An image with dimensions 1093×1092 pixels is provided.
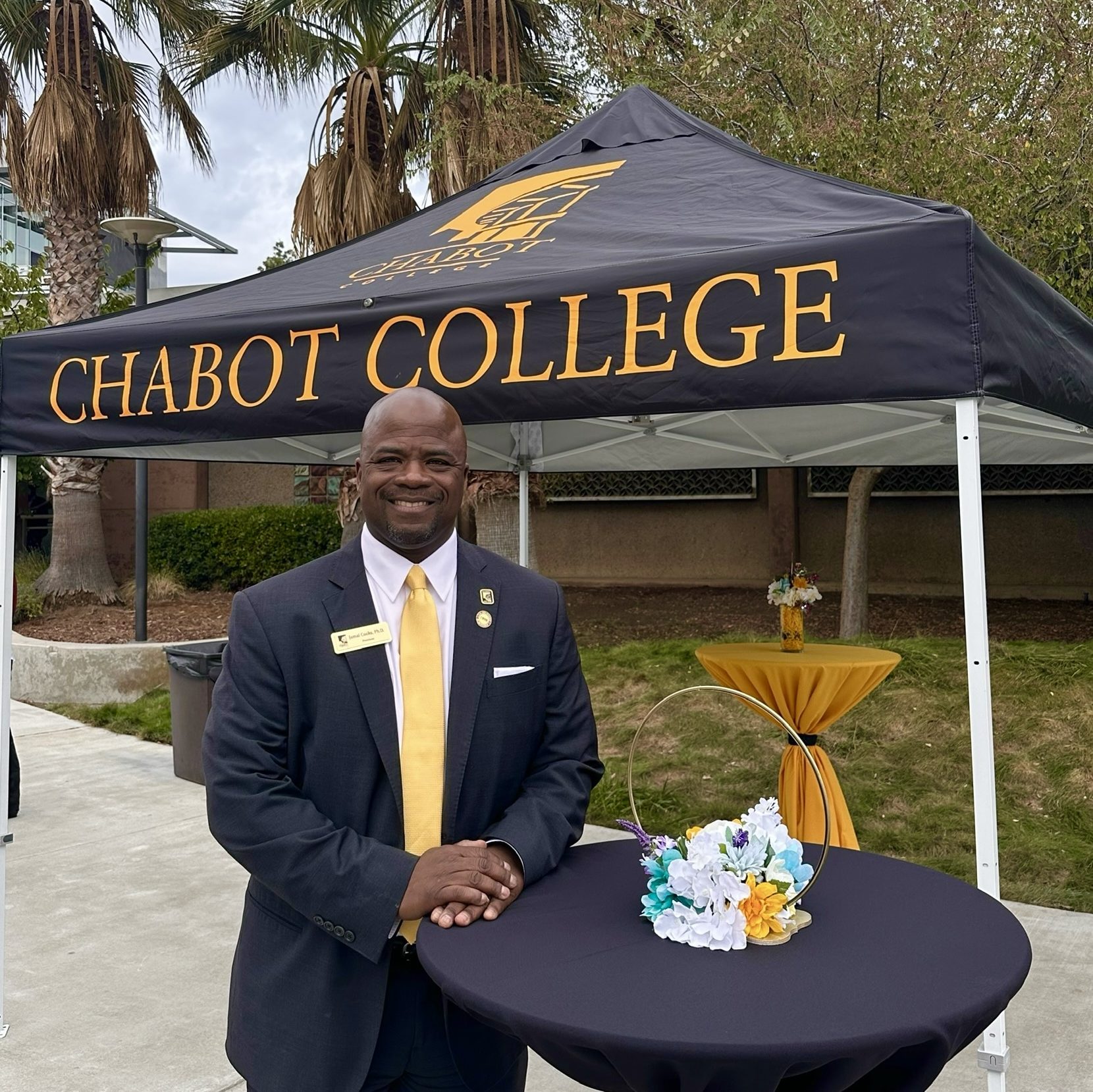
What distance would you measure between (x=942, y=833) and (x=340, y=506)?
7162mm

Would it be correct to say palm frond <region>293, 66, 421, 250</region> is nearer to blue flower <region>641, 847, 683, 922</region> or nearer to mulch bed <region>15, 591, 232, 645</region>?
mulch bed <region>15, 591, 232, 645</region>

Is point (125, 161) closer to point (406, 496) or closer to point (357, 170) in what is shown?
point (357, 170)

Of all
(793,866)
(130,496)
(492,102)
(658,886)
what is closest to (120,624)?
(492,102)

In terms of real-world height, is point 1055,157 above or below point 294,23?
below

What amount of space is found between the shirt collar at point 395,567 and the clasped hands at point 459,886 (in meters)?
0.50

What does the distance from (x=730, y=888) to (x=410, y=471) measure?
954 mm

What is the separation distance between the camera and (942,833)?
19.8 feet

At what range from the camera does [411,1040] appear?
2.07m

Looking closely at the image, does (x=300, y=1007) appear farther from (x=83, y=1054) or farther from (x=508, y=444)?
(x=508, y=444)

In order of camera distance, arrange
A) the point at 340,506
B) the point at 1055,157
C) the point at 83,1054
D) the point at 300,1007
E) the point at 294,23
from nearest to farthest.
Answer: the point at 300,1007, the point at 83,1054, the point at 1055,157, the point at 340,506, the point at 294,23

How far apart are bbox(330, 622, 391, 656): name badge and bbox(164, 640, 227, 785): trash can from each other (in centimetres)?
512

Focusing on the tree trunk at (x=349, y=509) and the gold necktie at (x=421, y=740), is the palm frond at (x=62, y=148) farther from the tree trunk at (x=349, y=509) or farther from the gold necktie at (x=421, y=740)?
the gold necktie at (x=421, y=740)

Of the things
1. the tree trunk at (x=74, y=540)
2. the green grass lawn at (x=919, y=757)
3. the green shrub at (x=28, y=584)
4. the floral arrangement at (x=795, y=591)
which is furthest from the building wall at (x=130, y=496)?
the floral arrangement at (x=795, y=591)

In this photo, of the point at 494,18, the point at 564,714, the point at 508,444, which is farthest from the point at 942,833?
the point at 494,18
